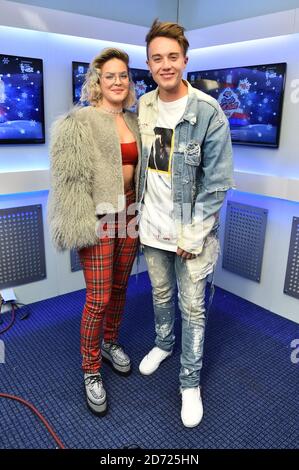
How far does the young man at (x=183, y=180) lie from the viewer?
148 centimetres

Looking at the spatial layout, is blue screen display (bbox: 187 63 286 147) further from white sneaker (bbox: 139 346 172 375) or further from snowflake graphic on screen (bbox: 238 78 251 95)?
white sneaker (bbox: 139 346 172 375)

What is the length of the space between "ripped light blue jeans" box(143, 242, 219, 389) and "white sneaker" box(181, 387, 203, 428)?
30 mm

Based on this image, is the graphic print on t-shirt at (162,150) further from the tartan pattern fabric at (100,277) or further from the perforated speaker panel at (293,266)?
the perforated speaker panel at (293,266)

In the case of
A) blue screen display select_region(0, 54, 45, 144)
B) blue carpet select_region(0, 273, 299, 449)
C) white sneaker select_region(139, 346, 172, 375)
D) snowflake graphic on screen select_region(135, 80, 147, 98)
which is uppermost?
snowflake graphic on screen select_region(135, 80, 147, 98)

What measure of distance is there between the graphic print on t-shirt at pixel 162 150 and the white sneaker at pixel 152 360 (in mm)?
1003

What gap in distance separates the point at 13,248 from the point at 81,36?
1.42 metres

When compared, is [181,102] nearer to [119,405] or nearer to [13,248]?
[119,405]

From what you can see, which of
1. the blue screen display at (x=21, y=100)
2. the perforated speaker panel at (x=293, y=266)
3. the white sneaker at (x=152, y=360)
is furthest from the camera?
the perforated speaker panel at (x=293, y=266)

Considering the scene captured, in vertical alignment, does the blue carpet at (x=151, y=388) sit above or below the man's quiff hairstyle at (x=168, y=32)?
below

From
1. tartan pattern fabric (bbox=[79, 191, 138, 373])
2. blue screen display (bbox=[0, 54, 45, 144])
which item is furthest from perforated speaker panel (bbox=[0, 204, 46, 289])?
tartan pattern fabric (bbox=[79, 191, 138, 373])

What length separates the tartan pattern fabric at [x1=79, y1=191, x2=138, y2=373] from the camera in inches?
63.5

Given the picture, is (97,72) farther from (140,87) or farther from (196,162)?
(140,87)

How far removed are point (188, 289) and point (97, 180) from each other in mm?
609

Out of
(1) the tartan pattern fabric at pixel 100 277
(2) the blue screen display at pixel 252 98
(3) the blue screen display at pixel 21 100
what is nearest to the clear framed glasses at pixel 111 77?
(1) the tartan pattern fabric at pixel 100 277
